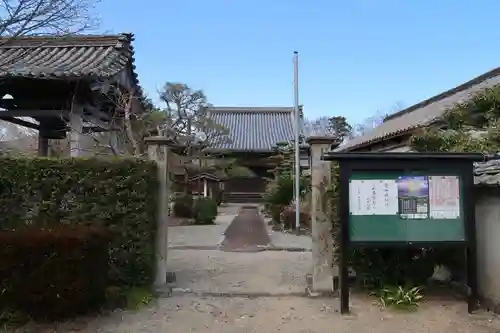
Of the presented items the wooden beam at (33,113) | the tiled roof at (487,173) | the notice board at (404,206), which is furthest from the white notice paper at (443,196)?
the wooden beam at (33,113)

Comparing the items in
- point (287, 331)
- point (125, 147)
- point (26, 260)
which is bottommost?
point (287, 331)

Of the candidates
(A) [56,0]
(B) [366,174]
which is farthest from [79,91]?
(B) [366,174]

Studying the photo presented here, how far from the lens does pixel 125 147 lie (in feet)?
36.3

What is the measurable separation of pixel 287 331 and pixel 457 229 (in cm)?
242

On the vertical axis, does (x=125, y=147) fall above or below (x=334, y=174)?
above

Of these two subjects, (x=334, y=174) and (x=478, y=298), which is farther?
(x=334, y=174)

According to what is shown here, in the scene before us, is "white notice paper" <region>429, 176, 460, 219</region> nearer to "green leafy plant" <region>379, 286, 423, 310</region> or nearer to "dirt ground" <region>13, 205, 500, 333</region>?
"green leafy plant" <region>379, 286, 423, 310</region>

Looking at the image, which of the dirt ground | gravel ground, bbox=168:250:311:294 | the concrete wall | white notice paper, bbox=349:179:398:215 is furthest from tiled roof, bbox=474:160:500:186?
gravel ground, bbox=168:250:311:294

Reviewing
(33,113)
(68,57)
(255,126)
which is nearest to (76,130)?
(33,113)

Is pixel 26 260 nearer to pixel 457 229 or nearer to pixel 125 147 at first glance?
pixel 457 229

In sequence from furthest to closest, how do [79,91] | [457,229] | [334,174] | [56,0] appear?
[79,91], [334,174], [56,0], [457,229]

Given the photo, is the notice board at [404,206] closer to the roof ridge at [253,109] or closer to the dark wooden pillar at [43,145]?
the dark wooden pillar at [43,145]

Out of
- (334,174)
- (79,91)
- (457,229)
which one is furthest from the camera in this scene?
(79,91)

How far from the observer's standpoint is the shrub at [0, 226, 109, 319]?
14.1 ft
